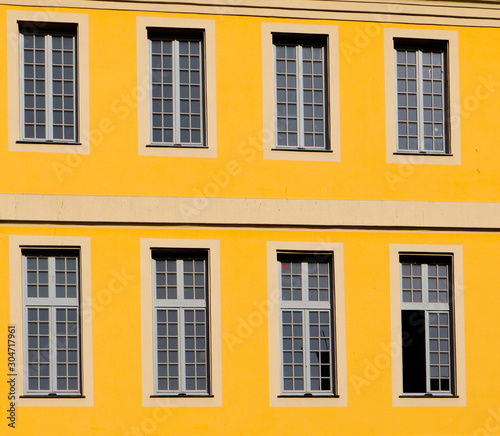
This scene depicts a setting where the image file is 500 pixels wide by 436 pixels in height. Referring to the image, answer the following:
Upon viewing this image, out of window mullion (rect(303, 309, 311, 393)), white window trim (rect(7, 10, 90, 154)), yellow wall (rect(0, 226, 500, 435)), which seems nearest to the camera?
yellow wall (rect(0, 226, 500, 435))

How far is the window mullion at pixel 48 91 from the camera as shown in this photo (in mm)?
21875

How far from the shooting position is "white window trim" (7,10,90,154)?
21.6 metres

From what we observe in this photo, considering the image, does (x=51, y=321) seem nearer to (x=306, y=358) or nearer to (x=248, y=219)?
(x=248, y=219)

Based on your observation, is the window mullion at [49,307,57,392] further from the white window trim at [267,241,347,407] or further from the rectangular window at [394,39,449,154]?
the rectangular window at [394,39,449,154]

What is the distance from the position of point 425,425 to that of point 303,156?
4.66m

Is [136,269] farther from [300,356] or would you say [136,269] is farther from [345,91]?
[345,91]

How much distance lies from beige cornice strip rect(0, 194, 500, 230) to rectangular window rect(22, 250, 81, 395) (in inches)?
27.2

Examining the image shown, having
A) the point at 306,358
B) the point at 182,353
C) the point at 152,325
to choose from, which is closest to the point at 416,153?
the point at 306,358

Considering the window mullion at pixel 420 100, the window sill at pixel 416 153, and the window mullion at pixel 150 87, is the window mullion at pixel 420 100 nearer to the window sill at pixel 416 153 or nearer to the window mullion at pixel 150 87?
the window sill at pixel 416 153

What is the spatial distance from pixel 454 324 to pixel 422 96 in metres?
3.79

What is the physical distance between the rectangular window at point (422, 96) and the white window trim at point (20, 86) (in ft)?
16.8

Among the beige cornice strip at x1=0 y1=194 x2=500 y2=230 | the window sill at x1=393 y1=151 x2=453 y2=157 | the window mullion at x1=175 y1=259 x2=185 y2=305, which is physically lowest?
the window mullion at x1=175 y1=259 x2=185 y2=305

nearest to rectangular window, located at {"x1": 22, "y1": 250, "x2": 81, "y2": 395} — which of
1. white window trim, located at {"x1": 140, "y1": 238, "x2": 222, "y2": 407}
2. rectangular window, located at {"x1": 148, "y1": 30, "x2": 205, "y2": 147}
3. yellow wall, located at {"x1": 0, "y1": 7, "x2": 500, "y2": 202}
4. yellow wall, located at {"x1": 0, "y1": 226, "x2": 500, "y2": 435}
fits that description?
yellow wall, located at {"x1": 0, "y1": 226, "x2": 500, "y2": 435}

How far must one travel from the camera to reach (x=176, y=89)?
880 inches
